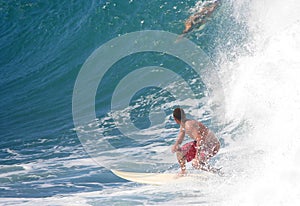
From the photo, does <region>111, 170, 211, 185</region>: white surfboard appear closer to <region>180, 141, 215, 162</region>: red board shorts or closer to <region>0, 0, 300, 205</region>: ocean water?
<region>0, 0, 300, 205</region>: ocean water

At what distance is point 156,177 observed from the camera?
23.4 ft

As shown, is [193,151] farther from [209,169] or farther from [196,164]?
[209,169]

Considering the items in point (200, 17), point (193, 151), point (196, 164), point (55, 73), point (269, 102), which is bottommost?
point (196, 164)

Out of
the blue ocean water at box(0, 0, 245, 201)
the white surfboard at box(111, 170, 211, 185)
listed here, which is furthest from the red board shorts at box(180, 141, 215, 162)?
the blue ocean water at box(0, 0, 245, 201)

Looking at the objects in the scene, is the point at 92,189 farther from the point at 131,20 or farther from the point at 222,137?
the point at 131,20

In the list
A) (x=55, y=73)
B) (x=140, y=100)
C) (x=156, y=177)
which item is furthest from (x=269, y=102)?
(x=55, y=73)

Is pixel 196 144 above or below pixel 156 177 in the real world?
above

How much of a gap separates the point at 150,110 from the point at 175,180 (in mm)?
3777

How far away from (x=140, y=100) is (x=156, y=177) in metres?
4.01

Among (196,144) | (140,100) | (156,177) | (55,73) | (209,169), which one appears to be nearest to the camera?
(209,169)

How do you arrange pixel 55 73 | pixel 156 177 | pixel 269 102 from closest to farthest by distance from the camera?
pixel 156 177 → pixel 269 102 → pixel 55 73

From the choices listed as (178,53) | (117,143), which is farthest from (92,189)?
(178,53)

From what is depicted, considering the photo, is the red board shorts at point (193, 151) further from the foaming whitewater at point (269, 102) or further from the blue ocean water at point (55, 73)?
the blue ocean water at point (55, 73)

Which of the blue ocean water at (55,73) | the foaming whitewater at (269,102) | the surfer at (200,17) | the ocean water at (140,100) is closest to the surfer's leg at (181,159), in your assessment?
the ocean water at (140,100)
